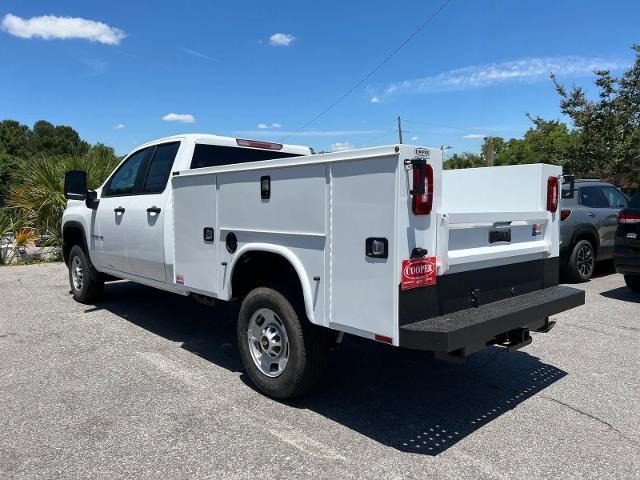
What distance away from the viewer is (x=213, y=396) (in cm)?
412

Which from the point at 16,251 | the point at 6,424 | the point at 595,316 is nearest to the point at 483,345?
the point at 6,424

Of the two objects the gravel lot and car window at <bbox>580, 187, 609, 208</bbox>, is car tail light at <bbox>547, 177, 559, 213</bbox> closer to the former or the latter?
the gravel lot

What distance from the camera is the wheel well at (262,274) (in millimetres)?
3994

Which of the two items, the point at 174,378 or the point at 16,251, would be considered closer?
the point at 174,378

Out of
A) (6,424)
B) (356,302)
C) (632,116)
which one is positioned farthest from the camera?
(632,116)

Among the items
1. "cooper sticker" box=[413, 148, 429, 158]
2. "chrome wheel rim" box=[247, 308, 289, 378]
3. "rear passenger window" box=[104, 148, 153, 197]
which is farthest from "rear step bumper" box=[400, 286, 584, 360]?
"rear passenger window" box=[104, 148, 153, 197]

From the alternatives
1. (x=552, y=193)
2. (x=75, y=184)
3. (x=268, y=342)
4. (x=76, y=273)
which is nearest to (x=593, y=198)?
(x=552, y=193)

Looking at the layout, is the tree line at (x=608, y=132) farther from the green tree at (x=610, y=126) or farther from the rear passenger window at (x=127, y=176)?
the rear passenger window at (x=127, y=176)

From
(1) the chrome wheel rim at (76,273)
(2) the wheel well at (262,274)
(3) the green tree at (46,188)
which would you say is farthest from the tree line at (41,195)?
(2) the wheel well at (262,274)

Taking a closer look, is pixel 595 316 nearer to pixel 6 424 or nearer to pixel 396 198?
pixel 396 198

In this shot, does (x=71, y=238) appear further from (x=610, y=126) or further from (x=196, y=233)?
(x=610, y=126)

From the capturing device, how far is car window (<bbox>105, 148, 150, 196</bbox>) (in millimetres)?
A: 5926

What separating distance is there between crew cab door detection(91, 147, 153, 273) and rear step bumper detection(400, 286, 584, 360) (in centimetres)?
383

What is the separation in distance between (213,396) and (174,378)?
1.93 ft
